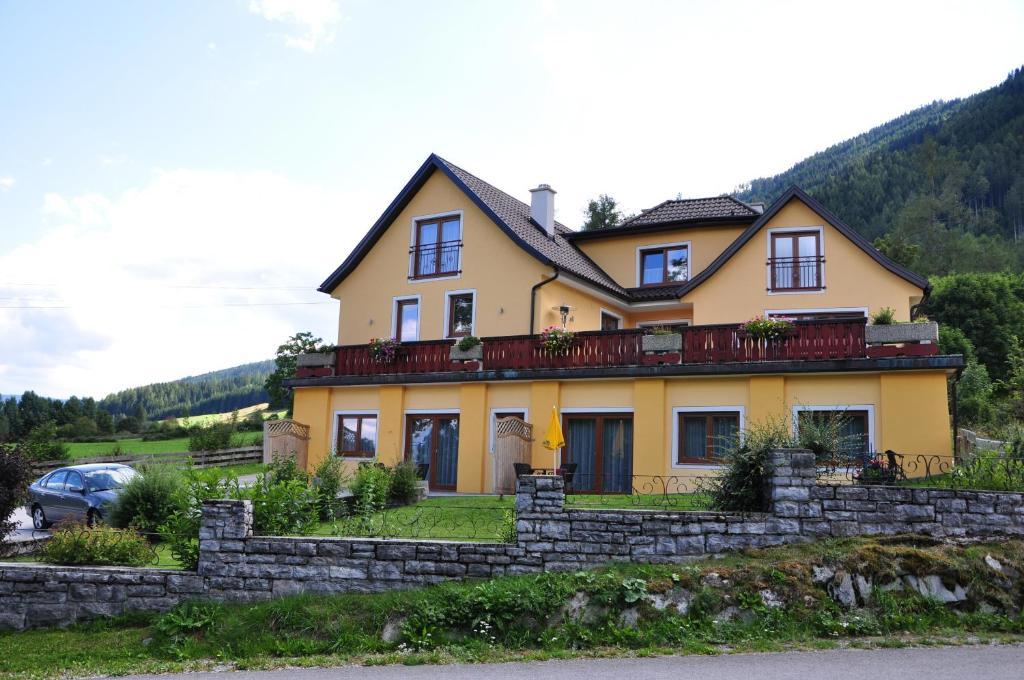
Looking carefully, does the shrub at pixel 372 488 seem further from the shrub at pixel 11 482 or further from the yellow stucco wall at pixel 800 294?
the yellow stucco wall at pixel 800 294

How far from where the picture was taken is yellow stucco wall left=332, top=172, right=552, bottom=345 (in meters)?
24.7

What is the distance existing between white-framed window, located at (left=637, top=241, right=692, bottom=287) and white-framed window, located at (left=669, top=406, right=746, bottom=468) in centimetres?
910

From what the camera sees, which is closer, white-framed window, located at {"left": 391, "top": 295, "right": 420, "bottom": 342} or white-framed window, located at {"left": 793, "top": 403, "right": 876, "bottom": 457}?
white-framed window, located at {"left": 793, "top": 403, "right": 876, "bottom": 457}

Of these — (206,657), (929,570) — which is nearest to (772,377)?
(929,570)

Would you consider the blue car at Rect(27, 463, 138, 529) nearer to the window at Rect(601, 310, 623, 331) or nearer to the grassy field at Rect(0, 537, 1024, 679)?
the grassy field at Rect(0, 537, 1024, 679)

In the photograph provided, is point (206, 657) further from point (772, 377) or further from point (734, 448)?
point (772, 377)

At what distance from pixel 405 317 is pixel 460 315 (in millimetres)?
2090

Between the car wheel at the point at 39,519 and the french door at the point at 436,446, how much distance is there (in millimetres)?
8346

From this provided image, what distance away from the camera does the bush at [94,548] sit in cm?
1166

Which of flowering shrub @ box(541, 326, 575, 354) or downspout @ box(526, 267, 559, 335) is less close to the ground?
downspout @ box(526, 267, 559, 335)

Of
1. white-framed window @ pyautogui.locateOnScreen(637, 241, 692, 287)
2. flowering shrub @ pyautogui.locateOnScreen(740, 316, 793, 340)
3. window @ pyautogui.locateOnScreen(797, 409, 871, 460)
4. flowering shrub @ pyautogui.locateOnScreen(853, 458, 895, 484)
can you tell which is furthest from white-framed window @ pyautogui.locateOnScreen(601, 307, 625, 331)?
flowering shrub @ pyautogui.locateOnScreen(853, 458, 895, 484)

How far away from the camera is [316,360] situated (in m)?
24.0

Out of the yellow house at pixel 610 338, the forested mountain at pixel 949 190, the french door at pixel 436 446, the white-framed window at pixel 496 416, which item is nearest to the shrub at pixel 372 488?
the yellow house at pixel 610 338

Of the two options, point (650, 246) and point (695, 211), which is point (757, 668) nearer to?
point (650, 246)
